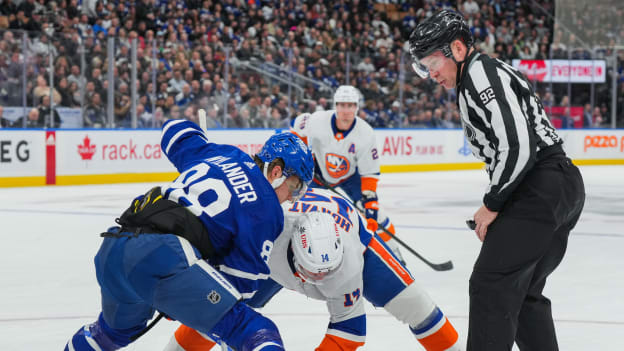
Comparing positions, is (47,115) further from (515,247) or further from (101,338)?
(515,247)

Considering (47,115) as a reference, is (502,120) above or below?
above

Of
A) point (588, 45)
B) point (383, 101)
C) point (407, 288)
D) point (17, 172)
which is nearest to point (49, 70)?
point (17, 172)

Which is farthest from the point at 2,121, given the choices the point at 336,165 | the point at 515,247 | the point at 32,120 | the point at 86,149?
the point at 515,247

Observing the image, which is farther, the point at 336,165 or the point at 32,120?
the point at 32,120

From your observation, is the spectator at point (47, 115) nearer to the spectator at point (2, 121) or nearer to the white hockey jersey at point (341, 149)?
the spectator at point (2, 121)

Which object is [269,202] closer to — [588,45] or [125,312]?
[125,312]

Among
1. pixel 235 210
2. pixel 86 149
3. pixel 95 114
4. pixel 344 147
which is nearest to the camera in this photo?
pixel 235 210

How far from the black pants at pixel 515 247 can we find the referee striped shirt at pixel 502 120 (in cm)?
6

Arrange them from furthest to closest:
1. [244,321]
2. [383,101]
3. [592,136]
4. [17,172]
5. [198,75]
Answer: [592,136] → [383,101] → [198,75] → [17,172] → [244,321]

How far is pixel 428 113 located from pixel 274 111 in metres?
3.14

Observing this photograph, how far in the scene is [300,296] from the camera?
4.39m

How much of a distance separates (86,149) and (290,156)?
9.53 meters

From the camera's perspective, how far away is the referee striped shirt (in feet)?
7.54

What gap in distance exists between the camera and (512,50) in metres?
18.9
